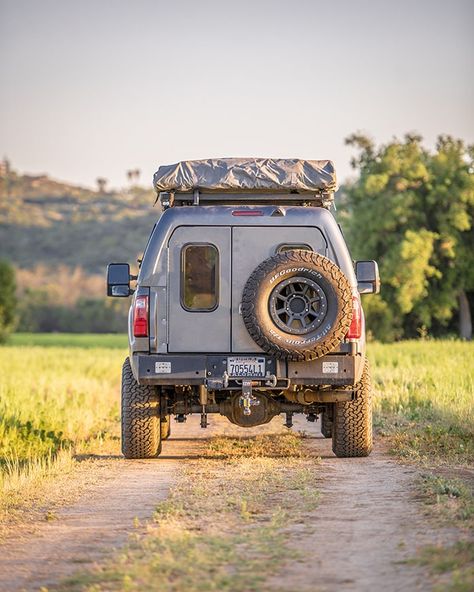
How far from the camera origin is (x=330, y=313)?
422 inches

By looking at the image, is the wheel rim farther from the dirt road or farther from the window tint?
the dirt road

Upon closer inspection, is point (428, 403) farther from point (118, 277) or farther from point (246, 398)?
point (118, 277)

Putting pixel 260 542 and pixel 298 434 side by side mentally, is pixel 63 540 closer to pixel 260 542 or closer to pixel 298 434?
pixel 260 542

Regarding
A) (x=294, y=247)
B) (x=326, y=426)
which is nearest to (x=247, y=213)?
(x=294, y=247)

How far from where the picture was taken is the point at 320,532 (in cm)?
755

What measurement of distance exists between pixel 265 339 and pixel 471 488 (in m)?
2.45

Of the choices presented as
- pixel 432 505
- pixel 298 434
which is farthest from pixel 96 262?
pixel 432 505

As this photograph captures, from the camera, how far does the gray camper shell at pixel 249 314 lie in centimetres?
1073

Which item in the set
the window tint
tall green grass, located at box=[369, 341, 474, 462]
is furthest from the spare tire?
tall green grass, located at box=[369, 341, 474, 462]

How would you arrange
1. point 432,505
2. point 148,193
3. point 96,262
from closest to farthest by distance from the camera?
point 432,505 < point 96,262 < point 148,193

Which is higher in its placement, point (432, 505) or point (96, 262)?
point (96, 262)

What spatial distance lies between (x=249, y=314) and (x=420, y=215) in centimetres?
3120

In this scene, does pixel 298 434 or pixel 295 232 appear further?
pixel 298 434

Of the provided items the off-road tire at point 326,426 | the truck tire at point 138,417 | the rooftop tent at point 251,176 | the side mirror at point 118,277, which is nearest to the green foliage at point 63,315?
the off-road tire at point 326,426
